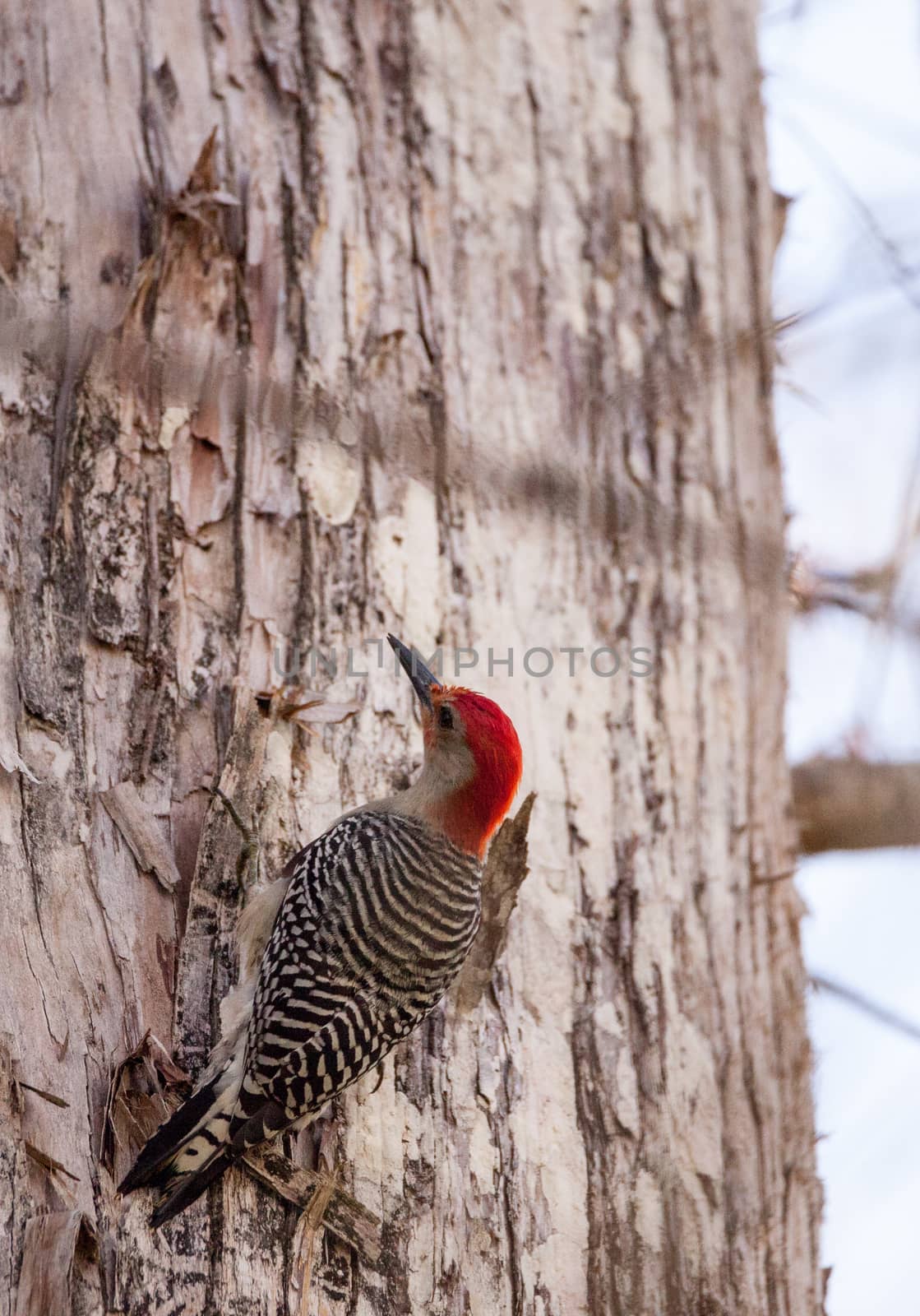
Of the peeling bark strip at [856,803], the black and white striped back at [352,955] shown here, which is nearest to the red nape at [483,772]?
the black and white striped back at [352,955]

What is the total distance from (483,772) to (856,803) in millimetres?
2468

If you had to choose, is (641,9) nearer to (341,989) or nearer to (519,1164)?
(341,989)

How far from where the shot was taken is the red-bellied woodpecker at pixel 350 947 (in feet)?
9.12

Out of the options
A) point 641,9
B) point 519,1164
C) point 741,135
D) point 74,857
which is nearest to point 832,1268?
point 519,1164

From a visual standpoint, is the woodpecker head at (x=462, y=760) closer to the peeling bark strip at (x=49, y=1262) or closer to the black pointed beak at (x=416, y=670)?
the black pointed beak at (x=416, y=670)

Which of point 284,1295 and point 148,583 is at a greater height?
point 148,583

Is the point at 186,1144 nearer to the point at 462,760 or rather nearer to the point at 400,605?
the point at 462,760

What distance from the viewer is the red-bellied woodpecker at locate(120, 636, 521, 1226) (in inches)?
109

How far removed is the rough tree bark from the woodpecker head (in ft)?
0.31

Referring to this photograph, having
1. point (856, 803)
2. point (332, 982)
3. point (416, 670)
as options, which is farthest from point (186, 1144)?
point (856, 803)

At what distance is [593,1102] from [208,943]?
1098 millimetres

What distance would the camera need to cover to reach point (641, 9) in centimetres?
471

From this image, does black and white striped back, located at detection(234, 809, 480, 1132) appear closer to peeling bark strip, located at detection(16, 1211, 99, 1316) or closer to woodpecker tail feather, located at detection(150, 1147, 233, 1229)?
woodpecker tail feather, located at detection(150, 1147, 233, 1229)

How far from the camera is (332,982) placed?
311 centimetres
